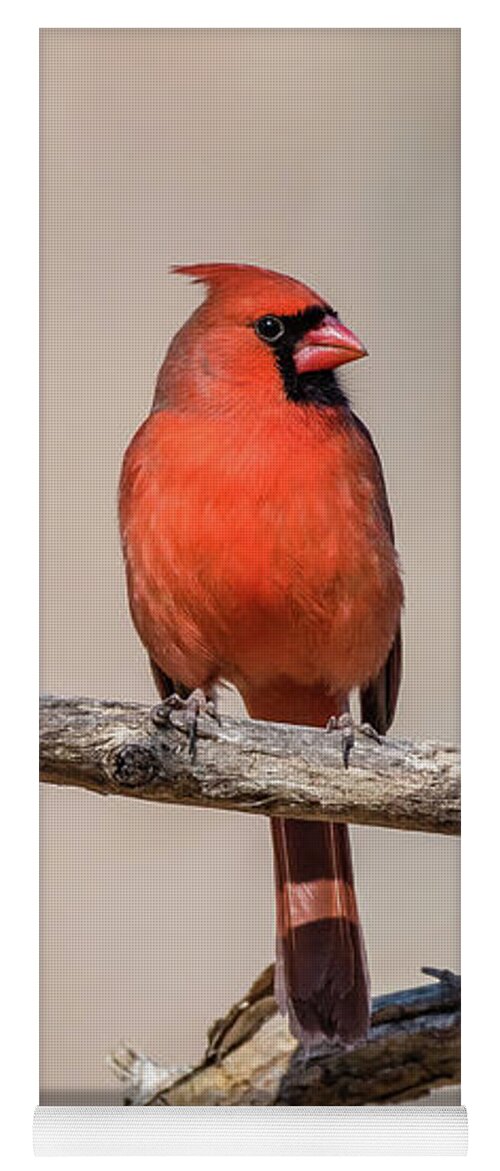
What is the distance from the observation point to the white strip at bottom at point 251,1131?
3457 mm

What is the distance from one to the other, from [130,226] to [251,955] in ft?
4.66

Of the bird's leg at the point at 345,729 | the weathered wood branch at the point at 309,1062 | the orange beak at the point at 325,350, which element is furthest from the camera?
the weathered wood branch at the point at 309,1062

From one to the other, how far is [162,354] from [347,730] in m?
0.80

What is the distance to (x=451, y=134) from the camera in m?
3.58

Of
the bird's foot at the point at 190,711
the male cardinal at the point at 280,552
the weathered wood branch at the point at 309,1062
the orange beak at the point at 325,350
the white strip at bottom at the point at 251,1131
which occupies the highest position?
the orange beak at the point at 325,350

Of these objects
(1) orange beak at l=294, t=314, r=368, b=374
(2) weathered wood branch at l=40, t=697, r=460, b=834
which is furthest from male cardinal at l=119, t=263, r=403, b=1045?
(2) weathered wood branch at l=40, t=697, r=460, b=834

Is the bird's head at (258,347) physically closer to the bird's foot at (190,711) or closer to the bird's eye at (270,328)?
the bird's eye at (270,328)

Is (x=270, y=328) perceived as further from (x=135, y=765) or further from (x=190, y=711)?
(x=135, y=765)

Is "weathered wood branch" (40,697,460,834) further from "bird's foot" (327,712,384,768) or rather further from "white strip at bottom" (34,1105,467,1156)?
"white strip at bottom" (34,1105,467,1156)

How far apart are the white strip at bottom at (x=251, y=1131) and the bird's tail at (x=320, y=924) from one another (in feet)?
0.56

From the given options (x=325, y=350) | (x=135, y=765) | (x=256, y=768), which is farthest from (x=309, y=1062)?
(x=325, y=350)

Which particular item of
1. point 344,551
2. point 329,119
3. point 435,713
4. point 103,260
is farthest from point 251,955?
point 329,119

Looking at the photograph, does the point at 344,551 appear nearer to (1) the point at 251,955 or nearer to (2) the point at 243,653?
(2) the point at 243,653

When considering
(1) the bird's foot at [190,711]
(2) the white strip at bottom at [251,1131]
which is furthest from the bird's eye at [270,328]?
(2) the white strip at bottom at [251,1131]
